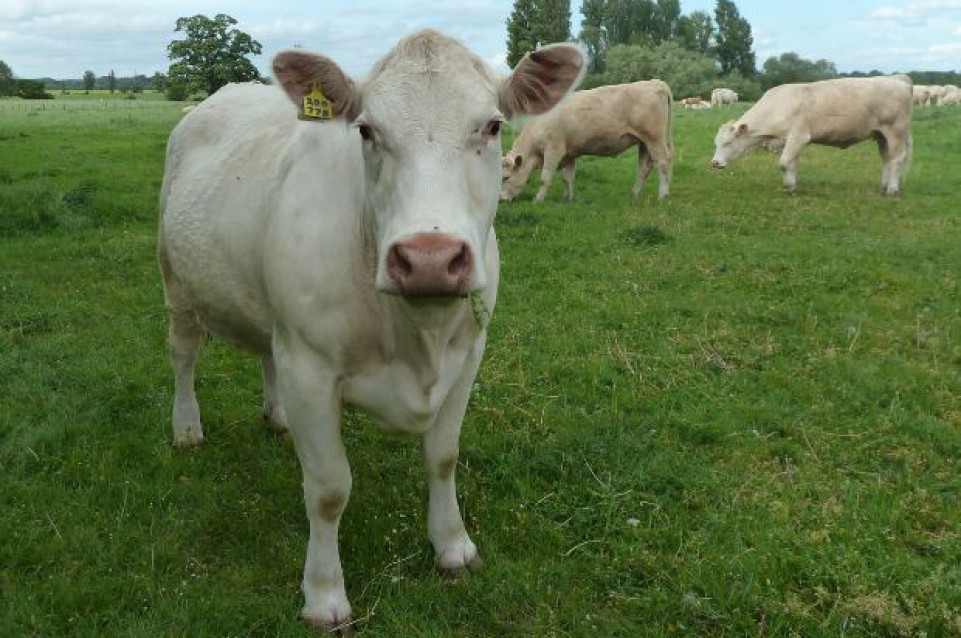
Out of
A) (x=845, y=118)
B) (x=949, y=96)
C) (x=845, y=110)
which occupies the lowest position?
(x=845, y=118)

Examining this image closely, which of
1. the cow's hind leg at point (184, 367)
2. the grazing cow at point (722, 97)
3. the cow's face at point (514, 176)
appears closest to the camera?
the cow's hind leg at point (184, 367)

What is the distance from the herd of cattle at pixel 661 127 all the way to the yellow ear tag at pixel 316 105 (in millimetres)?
12352

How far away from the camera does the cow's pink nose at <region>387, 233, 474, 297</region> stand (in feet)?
8.35

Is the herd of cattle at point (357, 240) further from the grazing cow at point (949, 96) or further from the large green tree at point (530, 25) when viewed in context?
the large green tree at point (530, 25)

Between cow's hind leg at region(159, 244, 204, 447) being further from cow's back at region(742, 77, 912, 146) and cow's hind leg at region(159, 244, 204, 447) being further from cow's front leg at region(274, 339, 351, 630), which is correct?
cow's back at region(742, 77, 912, 146)

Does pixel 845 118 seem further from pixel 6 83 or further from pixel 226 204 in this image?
pixel 6 83

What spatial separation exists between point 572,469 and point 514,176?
39.0 feet

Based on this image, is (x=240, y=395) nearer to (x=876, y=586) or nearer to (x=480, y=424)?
(x=480, y=424)

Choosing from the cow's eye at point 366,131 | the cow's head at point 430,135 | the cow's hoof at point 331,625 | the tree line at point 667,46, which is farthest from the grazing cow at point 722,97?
the cow's hoof at point 331,625

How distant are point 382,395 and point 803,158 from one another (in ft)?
64.3

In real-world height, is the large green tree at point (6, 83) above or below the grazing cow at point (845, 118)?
above

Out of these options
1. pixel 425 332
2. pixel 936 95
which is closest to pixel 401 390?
pixel 425 332

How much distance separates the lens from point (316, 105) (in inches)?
124

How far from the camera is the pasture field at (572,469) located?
3.54 m
